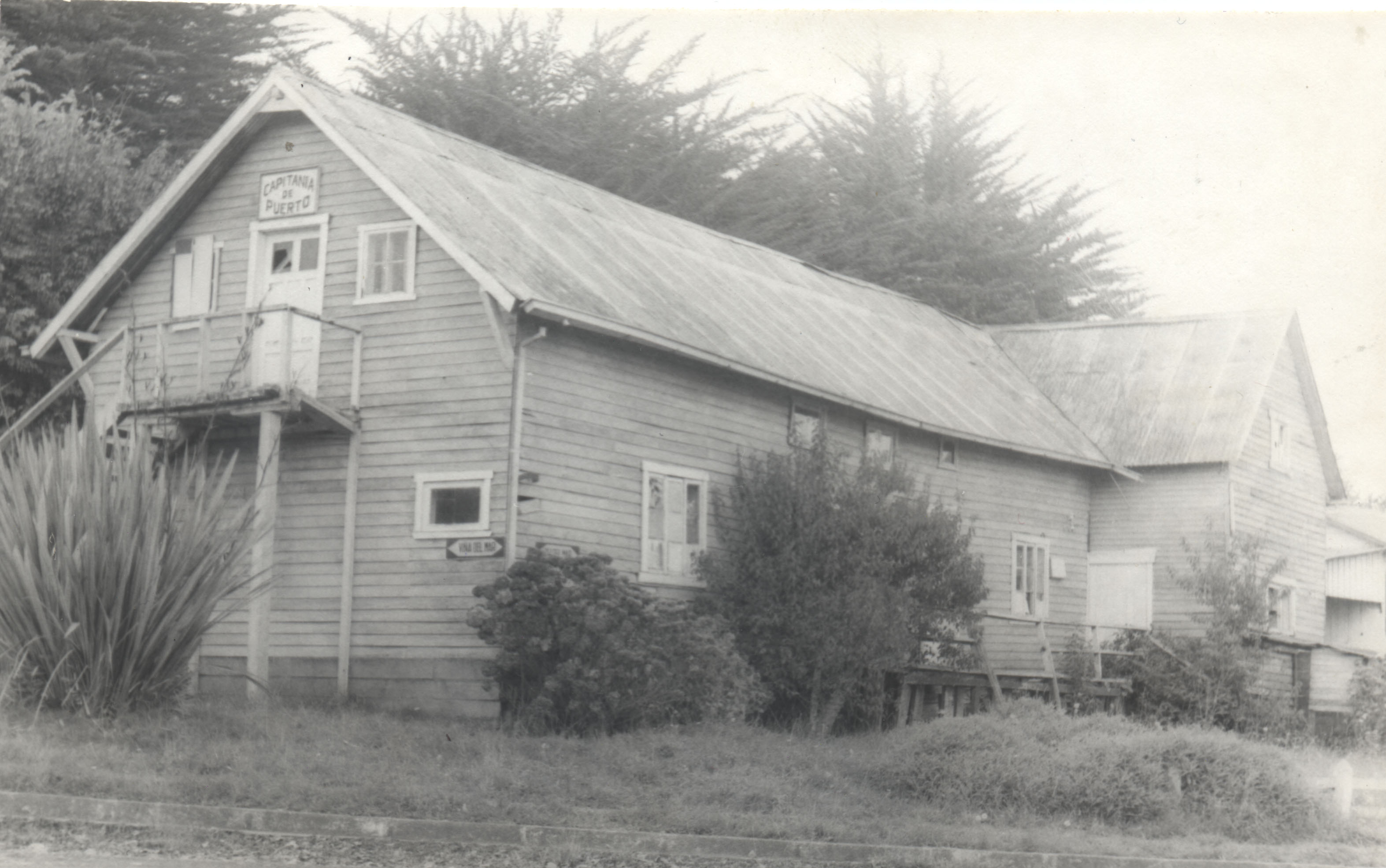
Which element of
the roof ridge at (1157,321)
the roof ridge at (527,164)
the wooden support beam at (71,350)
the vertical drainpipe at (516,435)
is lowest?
the vertical drainpipe at (516,435)

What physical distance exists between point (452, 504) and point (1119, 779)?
8.61 meters

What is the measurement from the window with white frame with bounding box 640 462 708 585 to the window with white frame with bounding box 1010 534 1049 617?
8392mm

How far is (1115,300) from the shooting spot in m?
45.3

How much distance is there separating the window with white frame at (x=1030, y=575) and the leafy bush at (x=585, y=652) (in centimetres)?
1115

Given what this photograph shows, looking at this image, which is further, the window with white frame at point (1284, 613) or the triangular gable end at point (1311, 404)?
the window with white frame at point (1284, 613)

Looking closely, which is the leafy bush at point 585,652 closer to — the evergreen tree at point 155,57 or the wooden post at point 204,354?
the wooden post at point 204,354

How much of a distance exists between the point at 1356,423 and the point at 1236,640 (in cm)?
782

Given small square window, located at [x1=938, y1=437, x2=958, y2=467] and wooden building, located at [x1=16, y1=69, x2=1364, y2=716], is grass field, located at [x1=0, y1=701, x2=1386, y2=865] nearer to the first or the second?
wooden building, located at [x1=16, y1=69, x2=1364, y2=716]

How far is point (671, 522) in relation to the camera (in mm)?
20703

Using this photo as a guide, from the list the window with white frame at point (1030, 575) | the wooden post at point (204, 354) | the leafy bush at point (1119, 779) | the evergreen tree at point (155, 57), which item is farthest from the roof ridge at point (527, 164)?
the leafy bush at point (1119, 779)

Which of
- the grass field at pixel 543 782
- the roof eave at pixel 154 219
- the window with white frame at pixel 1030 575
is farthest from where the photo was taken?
the window with white frame at pixel 1030 575

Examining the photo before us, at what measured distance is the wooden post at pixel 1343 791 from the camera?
539 inches

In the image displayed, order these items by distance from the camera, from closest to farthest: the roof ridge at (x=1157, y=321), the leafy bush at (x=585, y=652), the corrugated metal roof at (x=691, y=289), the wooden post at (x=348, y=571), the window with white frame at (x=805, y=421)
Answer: the leafy bush at (x=585, y=652) < the wooden post at (x=348, y=571) < the corrugated metal roof at (x=691, y=289) < the window with white frame at (x=805, y=421) < the roof ridge at (x=1157, y=321)

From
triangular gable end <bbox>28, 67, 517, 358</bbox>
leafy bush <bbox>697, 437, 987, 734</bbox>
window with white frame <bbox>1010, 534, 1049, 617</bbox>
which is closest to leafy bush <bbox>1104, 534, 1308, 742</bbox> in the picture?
window with white frame <bbox>1010, 534, 1049, 617</bbox>
